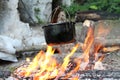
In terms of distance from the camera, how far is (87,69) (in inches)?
233

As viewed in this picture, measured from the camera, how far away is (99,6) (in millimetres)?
10648

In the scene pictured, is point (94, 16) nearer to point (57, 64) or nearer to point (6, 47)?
point (6, 47)

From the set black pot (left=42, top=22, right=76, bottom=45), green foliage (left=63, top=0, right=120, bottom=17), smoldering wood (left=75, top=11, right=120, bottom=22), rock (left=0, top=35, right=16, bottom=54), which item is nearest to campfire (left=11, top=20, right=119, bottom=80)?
black pot (left=42, top=22, right=76, bottom=45)

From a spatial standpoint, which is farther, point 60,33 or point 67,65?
point 60,33

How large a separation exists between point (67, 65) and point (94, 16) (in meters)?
3.79

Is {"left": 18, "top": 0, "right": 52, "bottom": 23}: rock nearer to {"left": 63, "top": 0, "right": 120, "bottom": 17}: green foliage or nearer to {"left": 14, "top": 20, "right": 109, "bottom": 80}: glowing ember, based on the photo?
{"left": 63, "top": 0, "right": 120, "bottom": 17}: green foliage

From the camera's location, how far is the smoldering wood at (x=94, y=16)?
31.4 feet

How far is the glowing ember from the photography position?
551 cm

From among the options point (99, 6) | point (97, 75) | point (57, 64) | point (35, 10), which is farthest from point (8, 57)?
point (99, 6)

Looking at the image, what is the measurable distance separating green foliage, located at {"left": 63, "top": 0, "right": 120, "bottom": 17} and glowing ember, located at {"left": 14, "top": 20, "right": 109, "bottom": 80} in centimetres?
315

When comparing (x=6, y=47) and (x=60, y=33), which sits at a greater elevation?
(x=60, y=33)

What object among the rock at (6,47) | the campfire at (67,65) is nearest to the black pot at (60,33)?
the campfire at (67,65)

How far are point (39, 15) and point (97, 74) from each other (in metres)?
5.01

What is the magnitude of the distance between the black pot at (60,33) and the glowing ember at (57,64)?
0.29 m
